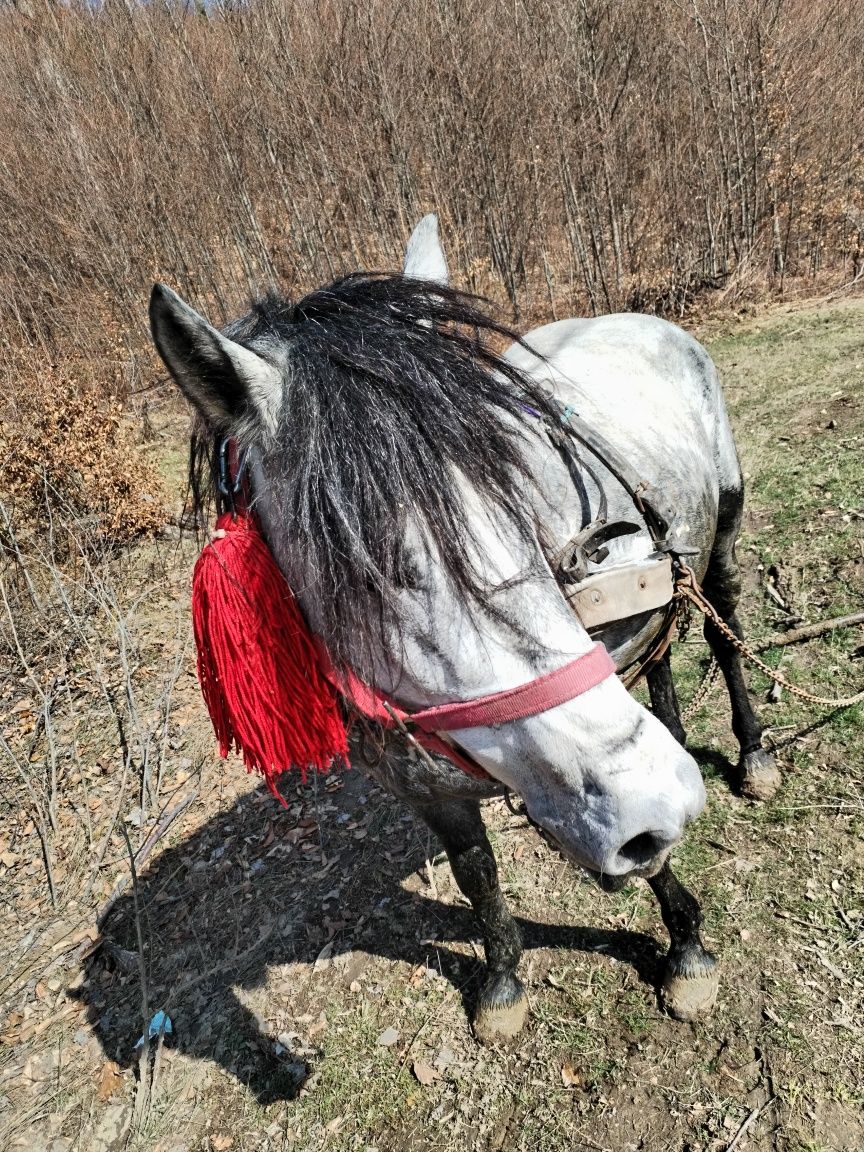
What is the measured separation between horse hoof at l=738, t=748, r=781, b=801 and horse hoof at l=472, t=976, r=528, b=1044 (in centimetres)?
132

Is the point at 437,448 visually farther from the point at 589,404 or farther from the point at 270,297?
the point at 589,404

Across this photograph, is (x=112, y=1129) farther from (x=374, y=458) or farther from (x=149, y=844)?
(x=374, y=458)

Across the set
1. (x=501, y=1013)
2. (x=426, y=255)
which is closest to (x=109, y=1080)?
(x=501, y=1013)

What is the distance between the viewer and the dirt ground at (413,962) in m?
2.22

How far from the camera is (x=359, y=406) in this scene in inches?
51.1

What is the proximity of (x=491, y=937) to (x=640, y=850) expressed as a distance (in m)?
1.39

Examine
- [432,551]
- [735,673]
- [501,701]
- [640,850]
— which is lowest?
[735,673]

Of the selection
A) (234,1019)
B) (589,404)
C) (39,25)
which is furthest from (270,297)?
(39,25)

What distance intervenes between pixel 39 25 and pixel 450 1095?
17.2 meters

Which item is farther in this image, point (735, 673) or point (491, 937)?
point (735, 673)

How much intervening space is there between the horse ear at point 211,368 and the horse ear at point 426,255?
0.87 metres

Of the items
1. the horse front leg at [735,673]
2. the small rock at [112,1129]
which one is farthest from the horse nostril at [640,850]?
the small rock at [112,1129]

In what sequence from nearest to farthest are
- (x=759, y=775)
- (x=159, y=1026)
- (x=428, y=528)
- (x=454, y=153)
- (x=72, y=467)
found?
(x=428, y=528) → (x=159, y=1026) → (x=759, y=775) → (x=72, y=467) → (x=454, y=153)

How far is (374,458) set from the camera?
1267mm
